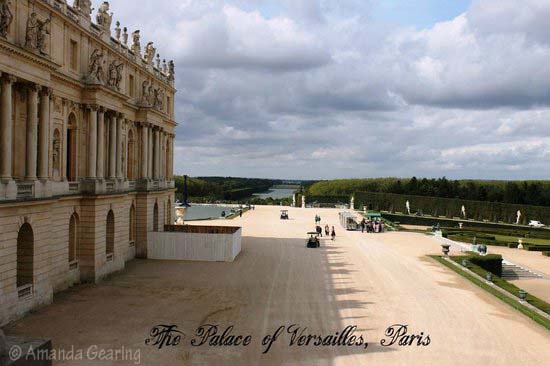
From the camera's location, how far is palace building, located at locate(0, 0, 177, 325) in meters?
22.5

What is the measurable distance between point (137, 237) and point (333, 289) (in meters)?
16.8

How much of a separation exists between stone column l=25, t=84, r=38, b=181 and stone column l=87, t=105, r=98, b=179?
701 centimetres

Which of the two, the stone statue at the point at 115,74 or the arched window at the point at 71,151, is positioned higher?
the stone statue at the point at 115,74

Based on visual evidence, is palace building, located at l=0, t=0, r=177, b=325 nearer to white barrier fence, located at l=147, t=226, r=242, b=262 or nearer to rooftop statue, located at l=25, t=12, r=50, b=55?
rooftop statue, located at l=25, t=12, r=50, b=55

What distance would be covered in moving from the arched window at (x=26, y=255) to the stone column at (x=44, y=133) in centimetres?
274

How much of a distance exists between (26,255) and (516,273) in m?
35.0

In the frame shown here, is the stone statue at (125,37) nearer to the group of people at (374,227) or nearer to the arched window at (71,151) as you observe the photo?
the arched window at (71,151)

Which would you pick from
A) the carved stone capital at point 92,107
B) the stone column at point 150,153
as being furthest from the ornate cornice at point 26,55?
the stone column at point 150,153

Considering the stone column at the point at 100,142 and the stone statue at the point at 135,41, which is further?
the stone statue at the point at 135,41

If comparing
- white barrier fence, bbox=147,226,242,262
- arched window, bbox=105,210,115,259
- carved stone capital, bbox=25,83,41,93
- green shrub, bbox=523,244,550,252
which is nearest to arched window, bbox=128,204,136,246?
white barrier fence, bbox=147,226,242,262

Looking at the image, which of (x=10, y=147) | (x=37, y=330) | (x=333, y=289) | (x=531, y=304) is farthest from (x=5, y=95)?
(x=531, y=304)

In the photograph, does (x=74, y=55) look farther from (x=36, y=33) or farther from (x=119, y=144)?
(x=119, y=144)

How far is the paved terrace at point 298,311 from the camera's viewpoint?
770 inches

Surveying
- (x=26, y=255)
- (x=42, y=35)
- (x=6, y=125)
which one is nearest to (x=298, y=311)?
(x=26, y=255)
